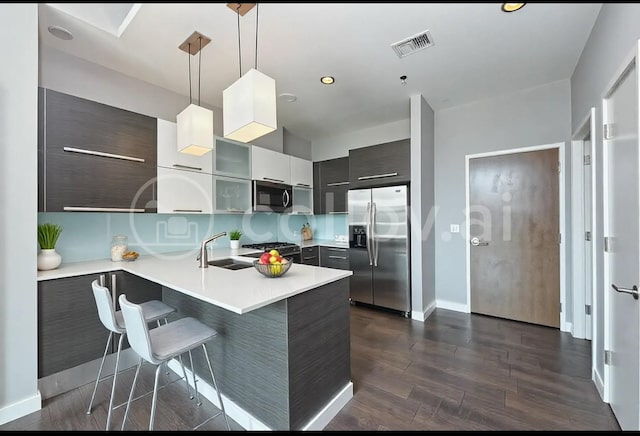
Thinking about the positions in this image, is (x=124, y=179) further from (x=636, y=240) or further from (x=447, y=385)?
(x=636, y=240)

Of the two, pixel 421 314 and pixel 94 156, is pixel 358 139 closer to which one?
pixel 421 314

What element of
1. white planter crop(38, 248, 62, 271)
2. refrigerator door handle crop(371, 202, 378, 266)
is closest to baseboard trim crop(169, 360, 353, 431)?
white planter crop(38, 248, 62, 271)

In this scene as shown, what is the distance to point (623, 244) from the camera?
1.54m

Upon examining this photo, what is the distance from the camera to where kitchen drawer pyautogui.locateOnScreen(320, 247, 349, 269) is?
406cm

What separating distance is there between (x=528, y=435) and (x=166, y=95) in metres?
4.28

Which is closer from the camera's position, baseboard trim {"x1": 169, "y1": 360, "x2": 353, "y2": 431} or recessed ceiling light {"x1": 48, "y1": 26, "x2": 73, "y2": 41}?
baseboard trim {"x1": 169, "y1": 360, "x2": 353, "y2": 431}

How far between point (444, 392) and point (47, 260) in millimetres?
3160

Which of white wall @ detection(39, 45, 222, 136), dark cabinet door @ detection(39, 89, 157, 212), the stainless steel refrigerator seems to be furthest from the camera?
the stainless steel refrigerator

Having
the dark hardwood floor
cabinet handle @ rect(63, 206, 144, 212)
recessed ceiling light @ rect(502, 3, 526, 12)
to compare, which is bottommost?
the dark hardwood floor

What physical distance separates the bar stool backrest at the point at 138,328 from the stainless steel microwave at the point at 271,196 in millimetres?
2285

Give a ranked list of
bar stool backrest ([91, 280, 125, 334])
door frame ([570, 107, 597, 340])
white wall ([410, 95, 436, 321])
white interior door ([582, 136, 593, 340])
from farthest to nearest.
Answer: white wall ([410, 95, 436, 321]), door frame ([570, 107, 597, 340]), white interior door ([582, 136, 593, 340]), bar stool backrest ([91, 280, 125, 334])

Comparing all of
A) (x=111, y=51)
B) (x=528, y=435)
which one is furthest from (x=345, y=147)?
(x=528, y=435)

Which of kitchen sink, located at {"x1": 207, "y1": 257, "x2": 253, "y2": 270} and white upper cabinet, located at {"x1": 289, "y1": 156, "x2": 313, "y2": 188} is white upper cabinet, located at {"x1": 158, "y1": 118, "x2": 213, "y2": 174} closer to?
kitchen sink, located at {"x1": 207, "y1": 257, "x2": 253, "y2": 270}

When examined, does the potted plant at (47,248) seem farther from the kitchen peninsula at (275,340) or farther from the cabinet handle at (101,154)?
the cabinet handle at (101,154)
